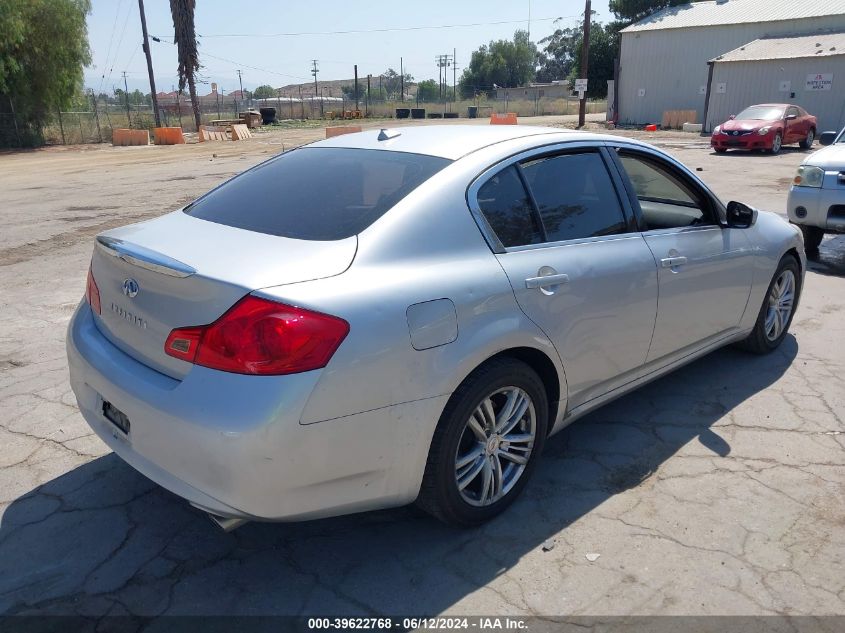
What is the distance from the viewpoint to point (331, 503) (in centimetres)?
240

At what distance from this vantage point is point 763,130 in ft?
67.3

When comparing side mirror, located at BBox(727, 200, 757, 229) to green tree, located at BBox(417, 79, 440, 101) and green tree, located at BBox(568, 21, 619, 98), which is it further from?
green tree, located at BBox(417, 79, 440, 101)

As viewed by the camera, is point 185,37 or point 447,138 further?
point 185,37

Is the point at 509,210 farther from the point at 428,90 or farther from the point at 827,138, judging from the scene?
the point at 428,90

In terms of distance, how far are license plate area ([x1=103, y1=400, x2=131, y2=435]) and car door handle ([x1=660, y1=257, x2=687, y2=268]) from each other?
266cm

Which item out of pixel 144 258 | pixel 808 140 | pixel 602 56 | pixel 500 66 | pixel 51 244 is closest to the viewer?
pixel 144 258

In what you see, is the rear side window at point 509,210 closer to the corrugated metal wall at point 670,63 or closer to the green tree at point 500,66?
the corrugated metal wall at point 670,63

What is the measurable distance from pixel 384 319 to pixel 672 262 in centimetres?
193

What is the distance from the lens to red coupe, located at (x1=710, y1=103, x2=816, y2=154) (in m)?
20.6

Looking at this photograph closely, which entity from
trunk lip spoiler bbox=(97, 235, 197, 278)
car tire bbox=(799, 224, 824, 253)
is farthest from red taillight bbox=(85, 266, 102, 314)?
car tire bbox=(799, 224, 824, 253)

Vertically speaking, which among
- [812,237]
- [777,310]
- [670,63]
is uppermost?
[670,63]

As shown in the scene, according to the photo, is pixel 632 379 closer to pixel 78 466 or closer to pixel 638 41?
pixel 78 466

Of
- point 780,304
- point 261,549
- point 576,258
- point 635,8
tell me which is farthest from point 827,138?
point 635,8

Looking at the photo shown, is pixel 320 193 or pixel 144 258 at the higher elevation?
pixel 320 193
